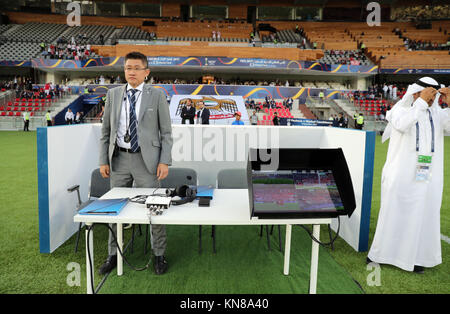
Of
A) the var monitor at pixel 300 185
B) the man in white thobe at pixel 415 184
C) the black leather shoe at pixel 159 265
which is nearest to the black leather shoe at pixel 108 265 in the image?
the black leather shoe at pixel 159 265

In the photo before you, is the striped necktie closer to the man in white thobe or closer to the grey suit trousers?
the grey suit trousers

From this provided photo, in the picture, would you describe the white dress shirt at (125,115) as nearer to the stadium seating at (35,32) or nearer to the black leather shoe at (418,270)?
the black leather shoe at (418,270)

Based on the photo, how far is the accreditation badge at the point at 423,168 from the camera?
2410mm

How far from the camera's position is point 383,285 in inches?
91.5

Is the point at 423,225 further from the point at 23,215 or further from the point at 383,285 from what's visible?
the point at 23,215

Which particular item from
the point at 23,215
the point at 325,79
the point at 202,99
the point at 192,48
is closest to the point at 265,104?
the point at 202,99

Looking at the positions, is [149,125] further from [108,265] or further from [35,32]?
[35,32]

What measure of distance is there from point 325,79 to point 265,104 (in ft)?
29.7

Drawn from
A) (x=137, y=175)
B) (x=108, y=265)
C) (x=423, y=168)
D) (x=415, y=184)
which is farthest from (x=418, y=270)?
(x=108, y=265)

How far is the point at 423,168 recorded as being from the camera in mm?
2420

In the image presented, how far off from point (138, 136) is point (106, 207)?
2.28ft

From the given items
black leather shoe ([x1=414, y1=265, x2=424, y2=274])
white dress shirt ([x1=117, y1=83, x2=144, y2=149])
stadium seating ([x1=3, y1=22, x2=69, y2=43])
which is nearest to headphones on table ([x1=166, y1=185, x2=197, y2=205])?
white dress shirt ([x1=117, y1=83, x2=144, y2=149])

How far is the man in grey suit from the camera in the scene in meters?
A: 2.33
